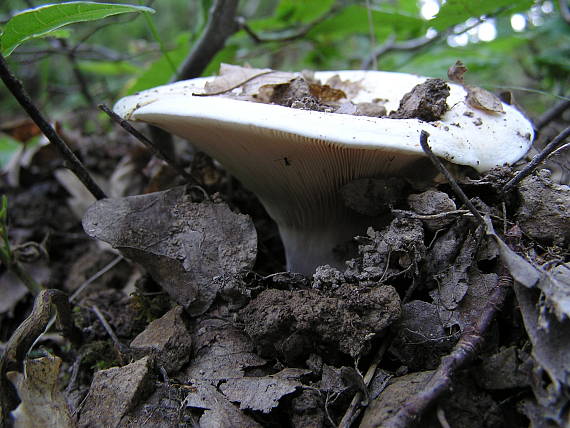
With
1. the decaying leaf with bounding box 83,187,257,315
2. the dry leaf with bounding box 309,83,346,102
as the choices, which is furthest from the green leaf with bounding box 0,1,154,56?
the dry leaf with bounding box 309,83,346,102

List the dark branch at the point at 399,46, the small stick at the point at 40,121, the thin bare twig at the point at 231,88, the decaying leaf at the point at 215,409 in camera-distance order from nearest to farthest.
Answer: the decaying leaf at the point at 215,409 → the small stick at the point at 40,121 → the thin bare twig at the point at 231,88 → the dark branch at the point at 399,46

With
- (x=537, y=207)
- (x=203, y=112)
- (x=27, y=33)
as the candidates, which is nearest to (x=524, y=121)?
(x=537, y=207)

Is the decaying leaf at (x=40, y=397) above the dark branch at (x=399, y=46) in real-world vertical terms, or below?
above

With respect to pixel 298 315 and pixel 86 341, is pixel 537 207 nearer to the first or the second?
pixel 298 315

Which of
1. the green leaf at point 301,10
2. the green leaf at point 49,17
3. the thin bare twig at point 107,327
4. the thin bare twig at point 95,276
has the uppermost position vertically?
the green leaf at point 49,17

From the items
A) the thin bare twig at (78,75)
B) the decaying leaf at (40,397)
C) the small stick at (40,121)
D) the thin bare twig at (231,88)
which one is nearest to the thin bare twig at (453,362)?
the decaying leaf at (40,397)

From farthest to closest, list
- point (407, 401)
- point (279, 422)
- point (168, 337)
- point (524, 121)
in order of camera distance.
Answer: point (524, 121) < point (168, 337) < point (279, 422) < point (407, 401)

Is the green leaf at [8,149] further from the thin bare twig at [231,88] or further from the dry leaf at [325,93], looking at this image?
the dry leaf at [325,93]
